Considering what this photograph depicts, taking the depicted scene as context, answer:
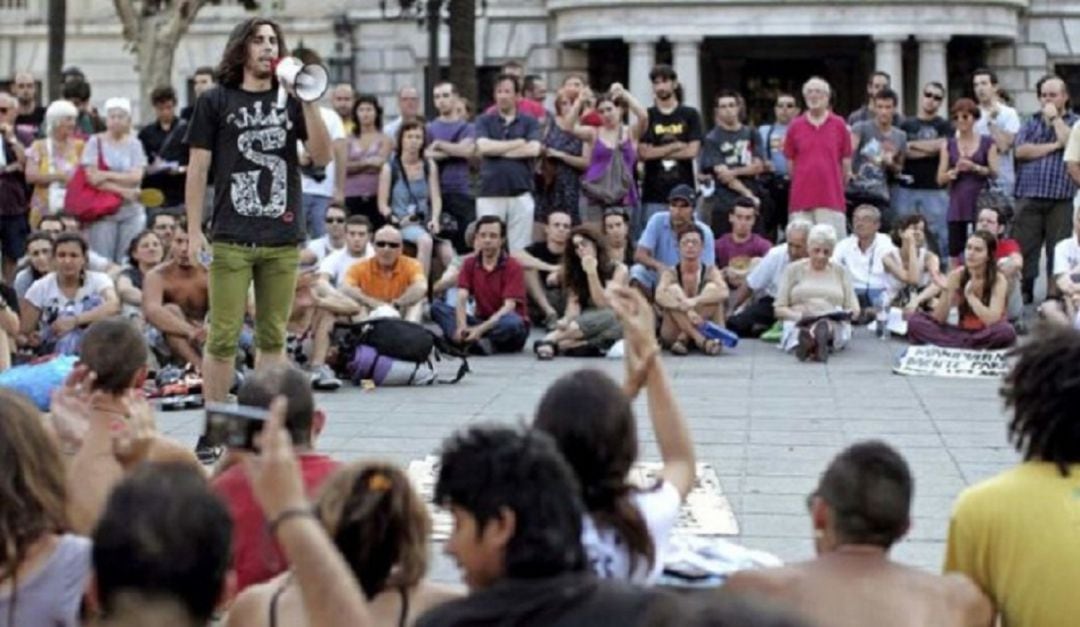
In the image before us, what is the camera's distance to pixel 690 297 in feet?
52.9

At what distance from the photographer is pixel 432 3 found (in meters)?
28.1

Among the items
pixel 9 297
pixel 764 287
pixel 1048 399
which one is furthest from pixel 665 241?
pixel 1048 399

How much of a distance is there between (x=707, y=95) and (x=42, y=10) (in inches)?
456

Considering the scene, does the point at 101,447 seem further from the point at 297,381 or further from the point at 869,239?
the point at 869,239

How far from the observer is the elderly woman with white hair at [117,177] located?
17.1m

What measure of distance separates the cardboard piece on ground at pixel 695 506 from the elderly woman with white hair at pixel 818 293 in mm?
5885

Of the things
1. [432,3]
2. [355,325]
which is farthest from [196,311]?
[432,3]

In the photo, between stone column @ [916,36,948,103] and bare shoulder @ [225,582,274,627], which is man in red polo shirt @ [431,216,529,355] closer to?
bare shoulder @ [225,582,274,627]

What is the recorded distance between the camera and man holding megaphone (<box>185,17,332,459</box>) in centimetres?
1001

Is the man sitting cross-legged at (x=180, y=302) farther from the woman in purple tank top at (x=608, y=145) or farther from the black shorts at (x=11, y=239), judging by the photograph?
the woman in purple tank top at (x=608, y=145)

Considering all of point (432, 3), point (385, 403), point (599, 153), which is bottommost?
point (385, 403)

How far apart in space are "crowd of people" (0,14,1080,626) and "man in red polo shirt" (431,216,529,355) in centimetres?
2

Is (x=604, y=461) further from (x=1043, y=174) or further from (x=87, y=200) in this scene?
(x=1043, y=174)

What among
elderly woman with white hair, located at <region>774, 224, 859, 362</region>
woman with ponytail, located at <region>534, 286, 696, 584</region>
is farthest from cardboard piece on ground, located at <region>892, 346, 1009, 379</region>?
woman with ponytail, located at <region>534, 286, 696, 584</region>
